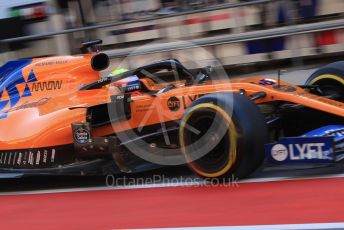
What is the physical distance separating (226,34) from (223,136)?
522 cm

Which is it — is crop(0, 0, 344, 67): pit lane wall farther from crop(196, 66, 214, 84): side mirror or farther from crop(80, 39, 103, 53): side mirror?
crop(196, 66, 214, 84): side mirror

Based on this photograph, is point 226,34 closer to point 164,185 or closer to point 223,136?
point 164,185

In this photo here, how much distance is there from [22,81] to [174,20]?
12.6 feet

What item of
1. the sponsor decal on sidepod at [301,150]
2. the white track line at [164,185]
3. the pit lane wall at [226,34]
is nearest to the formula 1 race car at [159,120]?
the sponsor decal on sidepod at [301,150]

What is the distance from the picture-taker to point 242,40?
9.66 metres

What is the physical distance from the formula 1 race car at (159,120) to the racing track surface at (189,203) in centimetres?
19

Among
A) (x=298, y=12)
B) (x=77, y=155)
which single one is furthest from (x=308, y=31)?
(x=77, y=155)

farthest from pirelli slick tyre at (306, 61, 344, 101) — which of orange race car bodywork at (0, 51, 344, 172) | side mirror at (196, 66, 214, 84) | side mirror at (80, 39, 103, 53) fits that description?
side mirror at (80, 39, 103, 53)

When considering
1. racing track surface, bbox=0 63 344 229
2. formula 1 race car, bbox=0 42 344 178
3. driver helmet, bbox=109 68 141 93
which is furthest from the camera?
driver helmet, bbox=109 68 141 93

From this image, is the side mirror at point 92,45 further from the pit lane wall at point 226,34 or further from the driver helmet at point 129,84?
the pit lane wall at point 226,34

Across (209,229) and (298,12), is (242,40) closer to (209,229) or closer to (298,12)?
(298,12)

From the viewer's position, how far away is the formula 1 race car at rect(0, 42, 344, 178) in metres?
4.84

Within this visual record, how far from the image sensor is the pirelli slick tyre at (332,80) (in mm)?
6027

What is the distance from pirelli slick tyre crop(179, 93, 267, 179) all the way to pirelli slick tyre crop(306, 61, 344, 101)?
153 cm
